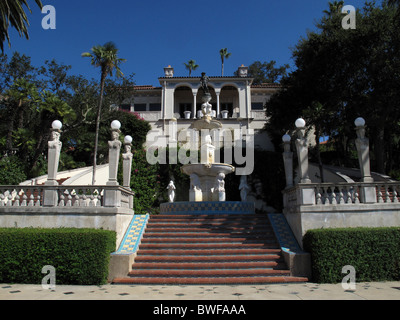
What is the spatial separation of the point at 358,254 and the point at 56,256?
8.74 meters

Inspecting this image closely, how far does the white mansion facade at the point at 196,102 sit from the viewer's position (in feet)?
118

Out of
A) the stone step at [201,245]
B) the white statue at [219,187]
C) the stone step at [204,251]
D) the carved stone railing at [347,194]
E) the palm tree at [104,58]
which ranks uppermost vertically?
the palm tree at [104,58]

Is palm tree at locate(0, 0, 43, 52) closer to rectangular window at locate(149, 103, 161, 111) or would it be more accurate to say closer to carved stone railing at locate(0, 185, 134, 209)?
carved stone railing at locate(0, 185, 134, 209)

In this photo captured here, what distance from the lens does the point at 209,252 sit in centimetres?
1055

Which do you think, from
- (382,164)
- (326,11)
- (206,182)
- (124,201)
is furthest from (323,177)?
(124,201)

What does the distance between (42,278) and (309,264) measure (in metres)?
7.83

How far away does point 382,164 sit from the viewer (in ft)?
71.4

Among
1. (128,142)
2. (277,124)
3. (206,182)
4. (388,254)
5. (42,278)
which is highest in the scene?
(277,124)

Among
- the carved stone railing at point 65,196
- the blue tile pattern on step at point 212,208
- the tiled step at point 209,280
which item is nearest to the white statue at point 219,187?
the blue tile pattern on step at point 212,208

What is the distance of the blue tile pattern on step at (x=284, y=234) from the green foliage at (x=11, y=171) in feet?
54.2

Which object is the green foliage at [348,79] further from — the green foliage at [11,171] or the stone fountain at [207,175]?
the green foliage at [11,171]

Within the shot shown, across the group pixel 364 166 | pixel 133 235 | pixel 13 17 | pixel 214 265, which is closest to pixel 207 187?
pixel 133 235

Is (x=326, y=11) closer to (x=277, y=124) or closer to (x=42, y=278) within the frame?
(x=277, y=124)

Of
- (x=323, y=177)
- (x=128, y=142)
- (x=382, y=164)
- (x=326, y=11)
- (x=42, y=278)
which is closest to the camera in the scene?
(x=42, y=278)
